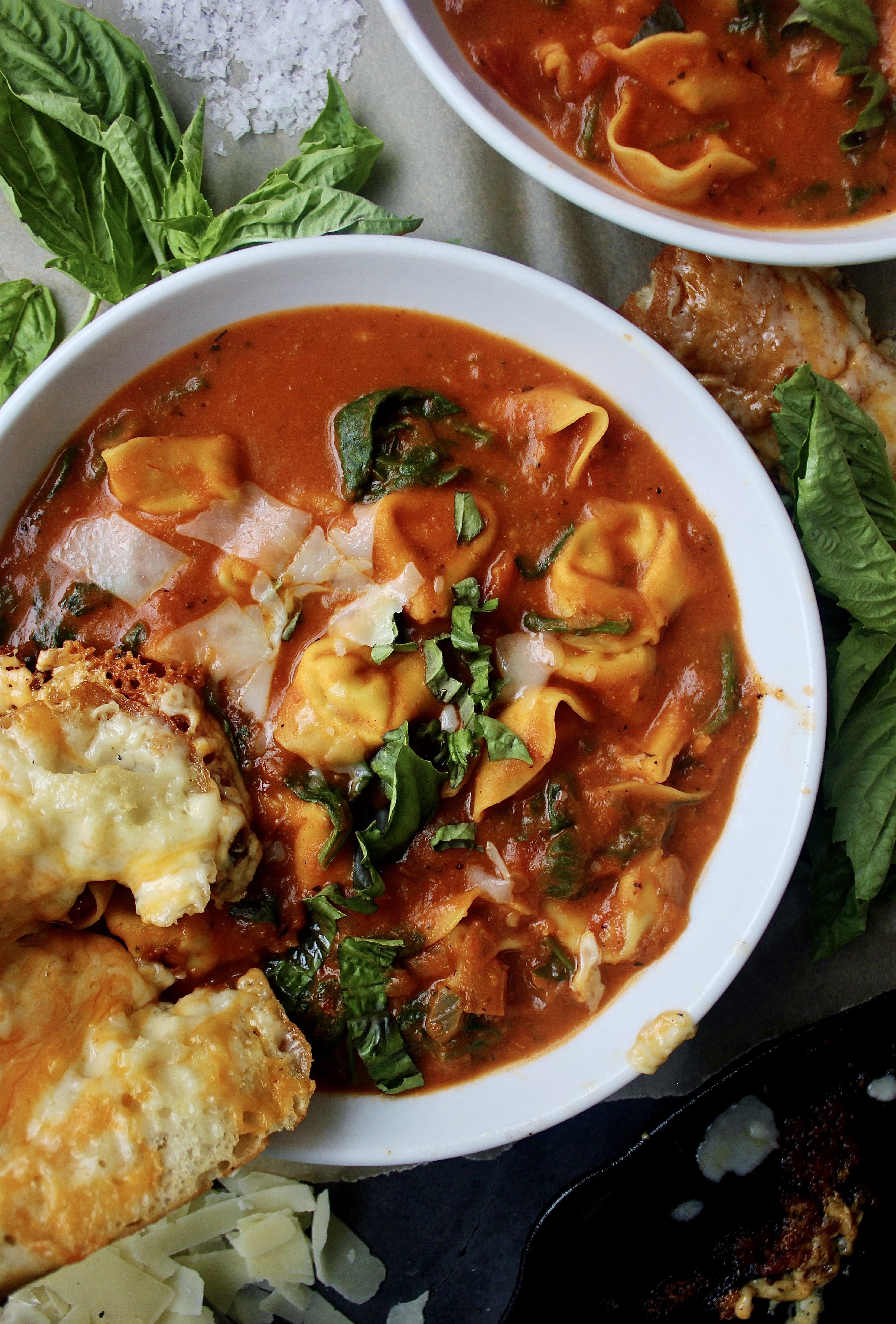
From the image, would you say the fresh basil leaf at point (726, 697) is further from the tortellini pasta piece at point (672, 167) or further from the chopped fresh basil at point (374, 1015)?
the tortellini pasta piece at point (672, 167)

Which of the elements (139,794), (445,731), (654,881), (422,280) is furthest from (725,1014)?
(422,280)

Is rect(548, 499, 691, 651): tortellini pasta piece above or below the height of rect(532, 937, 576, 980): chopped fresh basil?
above

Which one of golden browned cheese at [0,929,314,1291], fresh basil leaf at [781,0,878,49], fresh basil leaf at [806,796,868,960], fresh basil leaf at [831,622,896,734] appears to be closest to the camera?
golden browned cheese at [0,929,314,1291]

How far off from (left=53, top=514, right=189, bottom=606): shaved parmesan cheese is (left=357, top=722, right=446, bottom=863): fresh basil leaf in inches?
38.1

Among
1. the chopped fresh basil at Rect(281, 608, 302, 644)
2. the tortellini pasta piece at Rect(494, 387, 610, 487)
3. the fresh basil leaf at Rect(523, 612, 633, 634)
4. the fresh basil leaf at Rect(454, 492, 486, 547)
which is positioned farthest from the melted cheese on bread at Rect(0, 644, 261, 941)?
the tortellini pasta piece at Rect(494, 387, 610, 487)

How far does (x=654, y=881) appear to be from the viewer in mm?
3756

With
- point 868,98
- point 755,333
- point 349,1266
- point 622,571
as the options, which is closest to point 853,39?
point 868,98

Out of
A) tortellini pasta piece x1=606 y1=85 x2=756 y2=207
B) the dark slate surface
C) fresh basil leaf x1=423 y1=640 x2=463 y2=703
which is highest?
tortellini pasta piece x1=606 y1=85 x2=756 y2=207

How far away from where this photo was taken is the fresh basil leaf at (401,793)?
3.58 meters

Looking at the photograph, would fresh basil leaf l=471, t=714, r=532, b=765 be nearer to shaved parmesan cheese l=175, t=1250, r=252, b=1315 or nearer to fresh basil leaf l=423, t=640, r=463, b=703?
fresh basil leaf l=423, t=640, r=463, b=703

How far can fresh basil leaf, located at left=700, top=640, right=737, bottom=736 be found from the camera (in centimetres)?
380

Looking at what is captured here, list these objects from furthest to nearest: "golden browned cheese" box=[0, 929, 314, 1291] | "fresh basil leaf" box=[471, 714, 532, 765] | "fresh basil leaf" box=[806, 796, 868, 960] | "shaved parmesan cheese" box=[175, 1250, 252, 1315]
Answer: "shaved parmesan cheese" box=[175, 1250, 252, 1315] → "fresh basil leaf" box=[806, 796, 868, 960] → "fresh basil leaf" box=[471, 714, 532, 765] → "golden browned cheese" box=[0, 929, 314, 1291]

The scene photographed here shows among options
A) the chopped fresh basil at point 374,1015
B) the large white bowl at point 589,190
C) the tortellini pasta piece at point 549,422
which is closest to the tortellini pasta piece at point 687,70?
the large white bowl at point 589,190

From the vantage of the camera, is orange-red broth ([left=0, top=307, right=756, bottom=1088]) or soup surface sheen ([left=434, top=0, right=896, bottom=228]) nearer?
soup surface sheen ([left=434, top=0, right=896, bottom=228])
